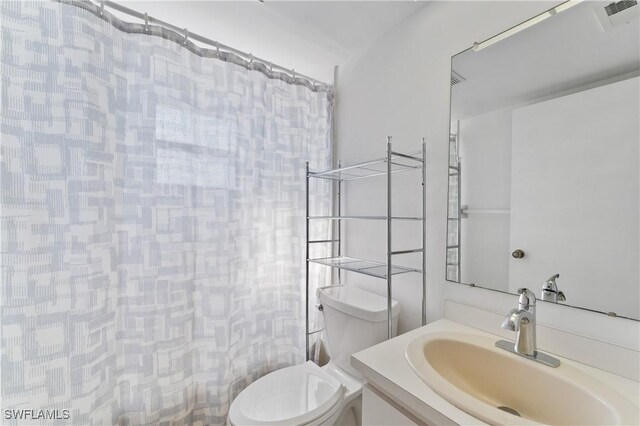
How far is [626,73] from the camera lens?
2.41 feet

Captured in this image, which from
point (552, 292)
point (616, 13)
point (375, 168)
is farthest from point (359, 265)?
point (616, 13)

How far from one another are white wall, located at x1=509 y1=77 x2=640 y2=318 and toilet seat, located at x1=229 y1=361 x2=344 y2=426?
0.88m

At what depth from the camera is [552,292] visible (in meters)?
0.83

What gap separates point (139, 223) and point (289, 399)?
103 cm

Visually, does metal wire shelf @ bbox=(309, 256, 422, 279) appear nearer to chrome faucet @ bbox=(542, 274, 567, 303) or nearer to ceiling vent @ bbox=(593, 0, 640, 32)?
chrome faucet @ bbox=(542, 274, 567, 303)

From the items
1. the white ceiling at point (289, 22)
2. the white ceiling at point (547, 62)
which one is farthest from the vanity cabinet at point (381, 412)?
the white ceiling at point (289, 22)

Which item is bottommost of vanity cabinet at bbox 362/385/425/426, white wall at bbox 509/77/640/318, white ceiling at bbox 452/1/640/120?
vanity cabinet at bbox 362/385/425/426

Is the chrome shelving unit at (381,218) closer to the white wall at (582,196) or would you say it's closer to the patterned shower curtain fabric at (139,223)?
the patterned shower curtain fabric at (139,223)

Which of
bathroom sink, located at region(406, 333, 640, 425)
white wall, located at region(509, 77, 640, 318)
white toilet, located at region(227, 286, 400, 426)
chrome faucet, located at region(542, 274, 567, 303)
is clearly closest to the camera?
bathroom sink, located at region(406, 333, 640, 425)

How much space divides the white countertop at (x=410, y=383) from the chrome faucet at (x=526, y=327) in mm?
81

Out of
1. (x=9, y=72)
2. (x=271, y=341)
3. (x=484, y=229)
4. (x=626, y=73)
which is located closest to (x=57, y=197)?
(x=9, y=72)

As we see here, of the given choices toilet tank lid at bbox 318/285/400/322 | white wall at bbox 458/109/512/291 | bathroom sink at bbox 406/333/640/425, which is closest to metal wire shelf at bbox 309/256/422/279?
toilet tank lid at bbox 318/285/400/322

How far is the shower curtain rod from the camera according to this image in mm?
1066

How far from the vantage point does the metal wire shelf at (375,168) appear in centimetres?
123
